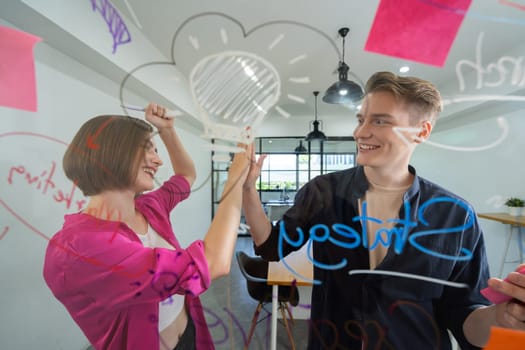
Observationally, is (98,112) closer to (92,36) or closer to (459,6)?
(92,36)

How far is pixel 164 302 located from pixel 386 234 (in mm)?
390

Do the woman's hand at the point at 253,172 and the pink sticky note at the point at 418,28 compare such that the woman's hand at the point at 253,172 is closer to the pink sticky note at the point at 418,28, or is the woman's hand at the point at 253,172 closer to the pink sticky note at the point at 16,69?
the pink sticky note at the point at 418,28

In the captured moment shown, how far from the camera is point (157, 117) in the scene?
32 cm

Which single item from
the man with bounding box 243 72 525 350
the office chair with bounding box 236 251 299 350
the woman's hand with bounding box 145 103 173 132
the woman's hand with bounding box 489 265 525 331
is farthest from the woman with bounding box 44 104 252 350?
the office chair with bounding box 236 251 299 350

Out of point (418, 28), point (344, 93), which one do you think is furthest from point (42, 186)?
point (418, 28)

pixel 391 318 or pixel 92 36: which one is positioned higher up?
pixel 92 36

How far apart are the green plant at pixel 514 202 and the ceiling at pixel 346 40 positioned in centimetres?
14

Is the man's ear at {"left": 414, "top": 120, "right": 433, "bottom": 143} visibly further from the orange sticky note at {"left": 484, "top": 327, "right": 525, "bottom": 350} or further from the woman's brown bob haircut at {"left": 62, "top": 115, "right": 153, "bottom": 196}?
the woman's brown bob haircut at {"left": 62, "top": 115, "right": 153, "bottom": 196}

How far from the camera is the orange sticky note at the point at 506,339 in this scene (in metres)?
0.24

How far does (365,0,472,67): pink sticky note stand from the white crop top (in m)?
0.48

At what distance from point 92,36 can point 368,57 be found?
0.47 metres

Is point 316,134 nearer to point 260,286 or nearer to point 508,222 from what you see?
point 508,222

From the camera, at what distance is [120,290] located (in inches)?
10.4

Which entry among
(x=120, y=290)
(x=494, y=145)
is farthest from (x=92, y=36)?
(x=494, y=145)
